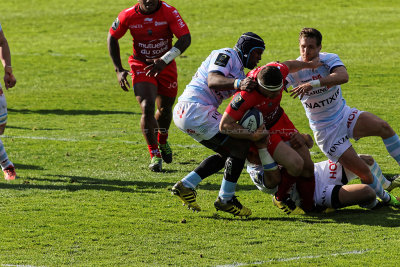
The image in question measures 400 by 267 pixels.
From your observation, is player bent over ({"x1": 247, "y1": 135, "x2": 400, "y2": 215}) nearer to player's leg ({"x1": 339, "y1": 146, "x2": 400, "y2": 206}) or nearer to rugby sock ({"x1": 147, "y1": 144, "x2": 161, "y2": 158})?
player's leg ({"x1": 339, "y1": 146, "x2": 400, "y2": 206})

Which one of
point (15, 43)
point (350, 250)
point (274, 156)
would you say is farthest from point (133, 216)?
point (15, 43)

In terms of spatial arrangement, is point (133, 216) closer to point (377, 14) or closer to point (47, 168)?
point (47, 168)

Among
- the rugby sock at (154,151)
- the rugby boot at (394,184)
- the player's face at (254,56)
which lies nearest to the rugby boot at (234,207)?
the player's face at (254,56)

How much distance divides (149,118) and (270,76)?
3746 millimetres

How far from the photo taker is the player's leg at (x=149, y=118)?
11.5m

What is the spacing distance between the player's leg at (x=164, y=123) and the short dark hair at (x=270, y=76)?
413 centimetres

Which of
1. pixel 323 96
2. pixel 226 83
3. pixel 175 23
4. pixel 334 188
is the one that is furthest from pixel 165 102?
pixel 334 188

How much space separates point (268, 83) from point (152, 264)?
7.73ft

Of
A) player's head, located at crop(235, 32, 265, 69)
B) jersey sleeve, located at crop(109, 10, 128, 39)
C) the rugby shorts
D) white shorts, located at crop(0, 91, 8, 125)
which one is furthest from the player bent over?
jersey sleeve, located at crop(109, 10, 128, 39)

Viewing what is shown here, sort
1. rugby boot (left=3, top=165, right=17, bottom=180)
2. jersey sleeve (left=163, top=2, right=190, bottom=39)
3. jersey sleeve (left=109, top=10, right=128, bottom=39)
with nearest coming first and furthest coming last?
rugby boot (left=3, top=165, right=17, bottom=180) → jersey sleeve (left=163, top=2, right=190, bottom=39) → jersey sleeve (left=109, top=10, right=128, bottom=39)

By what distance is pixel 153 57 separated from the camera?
12.0 meters

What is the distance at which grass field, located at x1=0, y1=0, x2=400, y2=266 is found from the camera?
720 centimetres

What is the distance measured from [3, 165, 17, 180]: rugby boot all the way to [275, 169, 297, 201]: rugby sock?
3913 millimetres

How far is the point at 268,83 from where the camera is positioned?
26.7 feet
